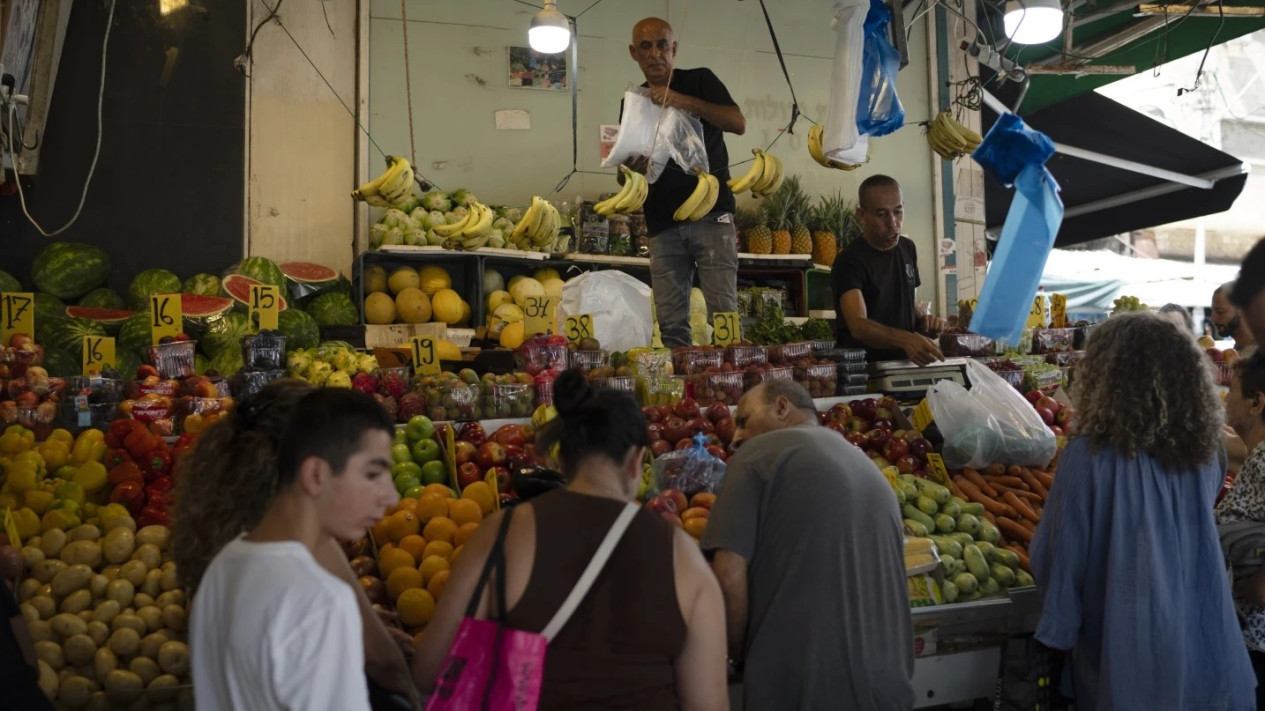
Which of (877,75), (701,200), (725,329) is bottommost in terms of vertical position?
(725,329)

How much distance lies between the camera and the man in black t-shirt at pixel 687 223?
5.21m

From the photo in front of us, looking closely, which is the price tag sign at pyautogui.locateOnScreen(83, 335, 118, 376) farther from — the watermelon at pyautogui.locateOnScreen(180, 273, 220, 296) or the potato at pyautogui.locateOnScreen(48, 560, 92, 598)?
the watermelon at pyautogui.locateOnScreen(180, 273, 220, 296)

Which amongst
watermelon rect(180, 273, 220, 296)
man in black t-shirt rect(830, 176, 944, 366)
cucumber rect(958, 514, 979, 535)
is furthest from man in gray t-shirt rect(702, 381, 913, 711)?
watermelon rect(180, 273, 220, 296)

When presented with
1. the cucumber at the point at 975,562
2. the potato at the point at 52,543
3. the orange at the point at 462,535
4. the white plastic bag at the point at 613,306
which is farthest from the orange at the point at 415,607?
the white plastic bag at the point at 613,306

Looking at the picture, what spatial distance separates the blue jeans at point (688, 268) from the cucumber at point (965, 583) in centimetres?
217

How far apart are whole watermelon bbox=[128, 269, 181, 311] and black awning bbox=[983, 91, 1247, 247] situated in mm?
6017

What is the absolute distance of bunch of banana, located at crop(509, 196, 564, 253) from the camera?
641 cm

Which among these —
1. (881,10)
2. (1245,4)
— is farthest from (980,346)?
(1245,4)

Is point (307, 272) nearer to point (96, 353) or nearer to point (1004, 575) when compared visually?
point (96, 353)

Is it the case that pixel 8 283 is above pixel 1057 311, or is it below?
above

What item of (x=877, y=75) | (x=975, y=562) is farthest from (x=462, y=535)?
(x=877, y=75)

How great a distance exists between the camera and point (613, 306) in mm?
6035

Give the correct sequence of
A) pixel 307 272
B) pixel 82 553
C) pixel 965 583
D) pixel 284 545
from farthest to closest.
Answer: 1. pixel 307 272
2. pixel 965 583
3. pixel 82 553
4. pixel 284 545

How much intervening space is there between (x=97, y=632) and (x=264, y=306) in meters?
1.83
